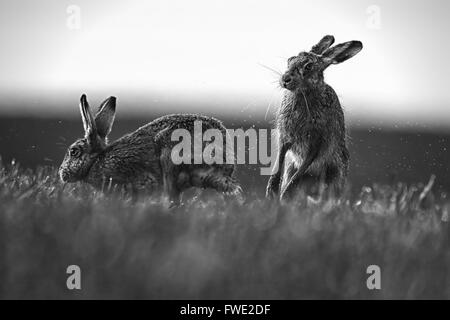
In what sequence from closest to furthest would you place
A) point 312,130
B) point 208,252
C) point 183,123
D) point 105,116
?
point 208,252
point 183,123
point 312,130
point 105,116

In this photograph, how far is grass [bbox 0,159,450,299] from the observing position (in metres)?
4.68

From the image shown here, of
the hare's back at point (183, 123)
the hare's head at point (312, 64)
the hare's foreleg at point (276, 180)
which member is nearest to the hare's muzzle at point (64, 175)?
the hare's back at point (183, 123)

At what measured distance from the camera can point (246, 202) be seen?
681cm

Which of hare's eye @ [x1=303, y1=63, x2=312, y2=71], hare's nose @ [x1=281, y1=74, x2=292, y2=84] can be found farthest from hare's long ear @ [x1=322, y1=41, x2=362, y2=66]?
hare's nose @ [x1=281, y1=74, x2=292, y2=84]

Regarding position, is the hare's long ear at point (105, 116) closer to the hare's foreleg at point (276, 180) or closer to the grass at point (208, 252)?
the hare's foreleg at point (276, 180)

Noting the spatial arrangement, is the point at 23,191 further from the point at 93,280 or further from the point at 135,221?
the point at 93,280

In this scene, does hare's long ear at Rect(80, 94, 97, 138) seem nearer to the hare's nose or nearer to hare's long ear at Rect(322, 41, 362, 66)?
the hare's nose

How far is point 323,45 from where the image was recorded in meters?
8.82

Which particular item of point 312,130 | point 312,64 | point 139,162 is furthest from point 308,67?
point 139,162

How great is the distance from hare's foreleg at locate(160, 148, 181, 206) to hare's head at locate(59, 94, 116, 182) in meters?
0.92

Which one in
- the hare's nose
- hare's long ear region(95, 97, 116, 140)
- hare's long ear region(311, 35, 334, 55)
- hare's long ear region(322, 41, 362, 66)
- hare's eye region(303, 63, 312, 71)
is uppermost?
hare's long ear region(311, 35, 334, 55)

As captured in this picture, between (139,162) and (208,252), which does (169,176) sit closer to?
(139,162)

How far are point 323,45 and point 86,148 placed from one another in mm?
2892

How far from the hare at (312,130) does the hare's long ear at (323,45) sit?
22 centimetres
